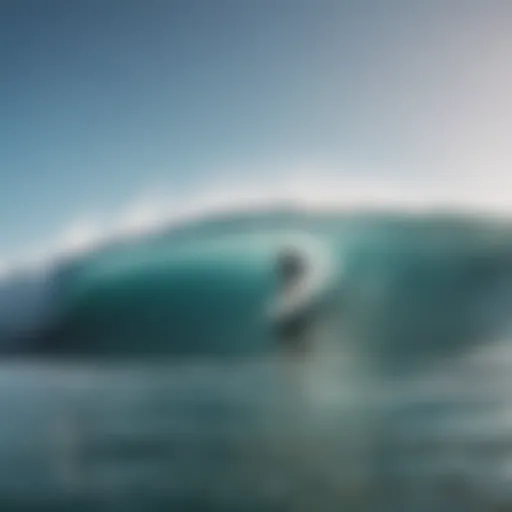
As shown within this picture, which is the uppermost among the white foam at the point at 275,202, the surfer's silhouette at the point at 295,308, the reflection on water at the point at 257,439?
the white foam at the point at 275,202

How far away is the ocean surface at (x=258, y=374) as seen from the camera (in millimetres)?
1681

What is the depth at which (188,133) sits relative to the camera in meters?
1.76

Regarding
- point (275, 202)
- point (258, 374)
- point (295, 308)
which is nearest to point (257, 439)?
point (258, 374)

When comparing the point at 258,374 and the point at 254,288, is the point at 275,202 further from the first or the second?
the point at 258,374

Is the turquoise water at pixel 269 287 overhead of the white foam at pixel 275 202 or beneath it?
beneath

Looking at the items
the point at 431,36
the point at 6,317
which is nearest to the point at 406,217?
the point at 431,36

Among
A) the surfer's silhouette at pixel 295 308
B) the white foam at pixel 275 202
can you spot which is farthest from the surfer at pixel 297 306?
the white foam at pixel 275 202

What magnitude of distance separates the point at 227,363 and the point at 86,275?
311 millimetres

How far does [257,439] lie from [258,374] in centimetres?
12

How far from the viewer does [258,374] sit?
1710mm

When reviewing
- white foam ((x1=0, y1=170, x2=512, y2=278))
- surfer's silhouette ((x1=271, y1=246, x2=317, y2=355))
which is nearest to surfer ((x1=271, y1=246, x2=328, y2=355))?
surfer's silhouette ((x1=271, y1=246, x2=317, y2=355))

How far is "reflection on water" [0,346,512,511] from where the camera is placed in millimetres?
1677

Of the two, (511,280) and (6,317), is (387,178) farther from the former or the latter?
(6,317)

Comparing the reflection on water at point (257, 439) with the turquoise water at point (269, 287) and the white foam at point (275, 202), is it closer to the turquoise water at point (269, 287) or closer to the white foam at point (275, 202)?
the turquoise water at point (269, 287)
